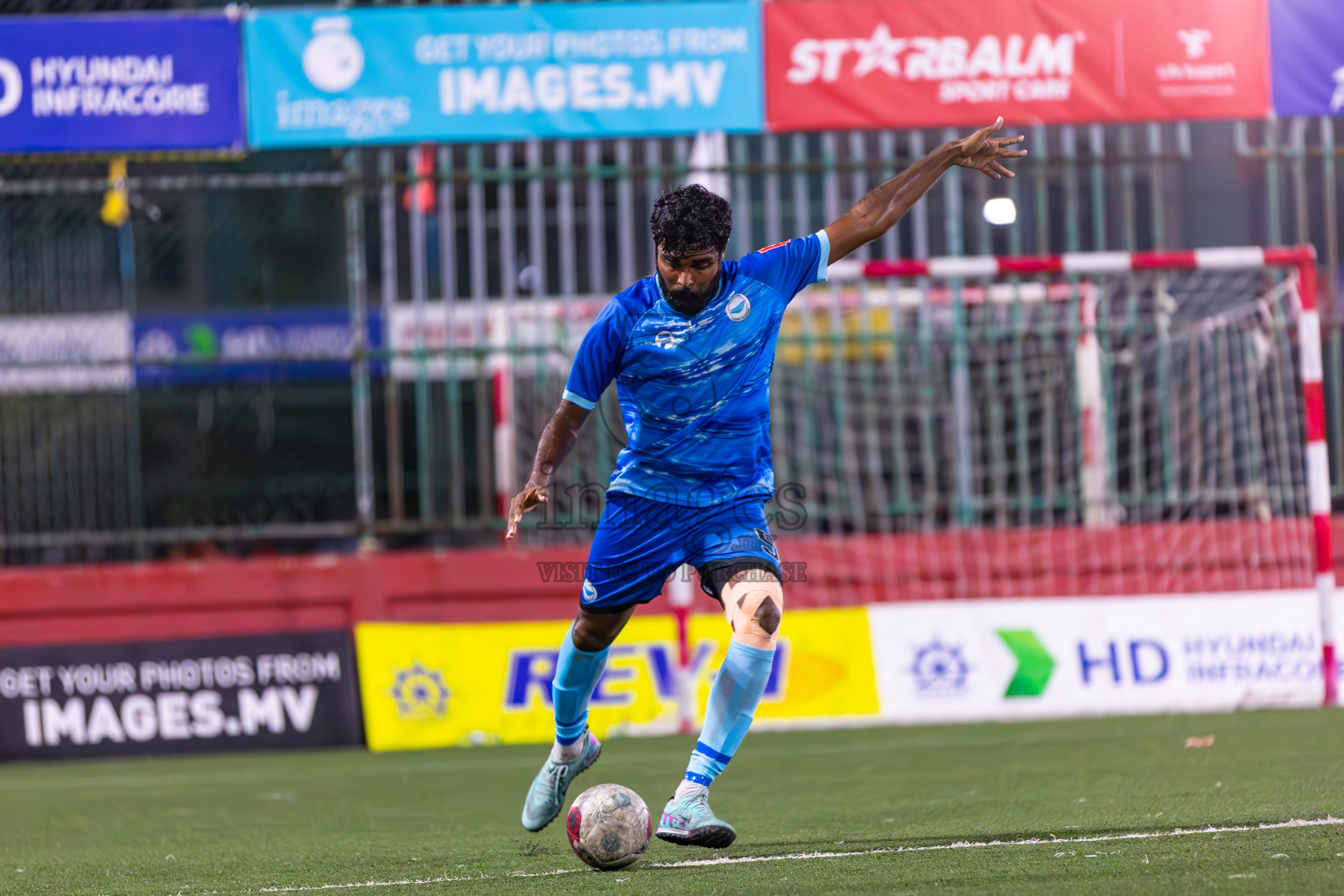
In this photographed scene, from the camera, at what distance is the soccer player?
4.87 m

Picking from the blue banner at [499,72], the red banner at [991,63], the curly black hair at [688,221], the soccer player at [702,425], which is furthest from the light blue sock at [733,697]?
the red banner at [991,63]

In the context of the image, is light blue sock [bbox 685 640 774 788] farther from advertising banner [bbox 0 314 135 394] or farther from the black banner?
advertising banner [bbox 0 314 135 394]

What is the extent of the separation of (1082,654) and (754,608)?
17.6ft

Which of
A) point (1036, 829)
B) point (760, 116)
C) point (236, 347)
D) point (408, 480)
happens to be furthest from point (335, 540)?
point (1036, 829)

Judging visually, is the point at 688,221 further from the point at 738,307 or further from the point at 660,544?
the point at 660,544

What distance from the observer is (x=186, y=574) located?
9.80 m

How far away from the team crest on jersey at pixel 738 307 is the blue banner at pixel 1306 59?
21.4ft

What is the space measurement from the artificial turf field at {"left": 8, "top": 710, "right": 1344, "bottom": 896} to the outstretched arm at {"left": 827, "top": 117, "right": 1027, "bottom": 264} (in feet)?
→ 6.31

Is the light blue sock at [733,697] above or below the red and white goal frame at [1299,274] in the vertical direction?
below

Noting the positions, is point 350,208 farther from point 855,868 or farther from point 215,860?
point 855,868

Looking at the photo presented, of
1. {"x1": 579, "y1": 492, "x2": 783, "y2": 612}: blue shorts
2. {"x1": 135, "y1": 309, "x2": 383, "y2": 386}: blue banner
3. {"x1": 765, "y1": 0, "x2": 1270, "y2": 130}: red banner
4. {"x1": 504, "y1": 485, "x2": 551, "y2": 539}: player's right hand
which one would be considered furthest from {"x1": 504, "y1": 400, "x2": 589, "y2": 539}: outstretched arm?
{"x1": 135, "y1": 309, "x2": 383, "y2": 386}: blue banner

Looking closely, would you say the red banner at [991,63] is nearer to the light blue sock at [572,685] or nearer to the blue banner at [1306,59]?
the blue banner at [1306,59]

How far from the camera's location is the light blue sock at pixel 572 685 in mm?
5297

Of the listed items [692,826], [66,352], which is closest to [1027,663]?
[692,826]
